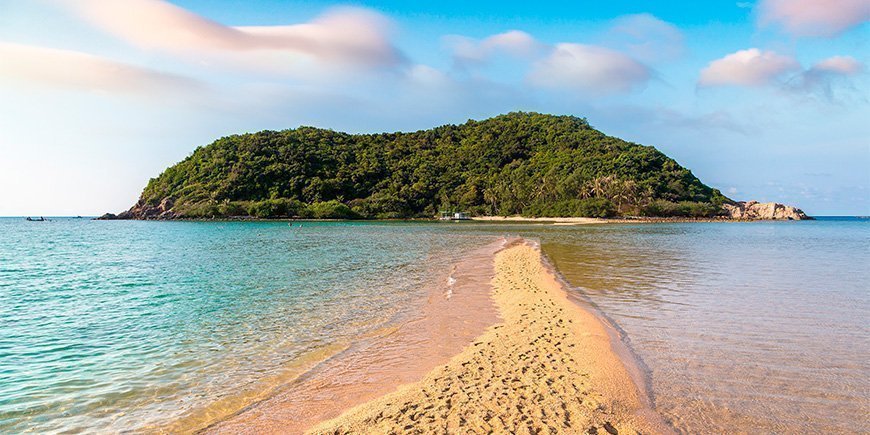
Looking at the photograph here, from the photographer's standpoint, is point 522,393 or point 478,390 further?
point 478,390

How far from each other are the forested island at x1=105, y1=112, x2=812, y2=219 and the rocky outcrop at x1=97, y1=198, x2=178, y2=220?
43 cm

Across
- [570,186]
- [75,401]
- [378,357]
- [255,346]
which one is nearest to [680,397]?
[378,357]

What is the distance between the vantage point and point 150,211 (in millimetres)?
150250

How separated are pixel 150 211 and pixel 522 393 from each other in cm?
17282

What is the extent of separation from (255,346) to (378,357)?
277 centimetres

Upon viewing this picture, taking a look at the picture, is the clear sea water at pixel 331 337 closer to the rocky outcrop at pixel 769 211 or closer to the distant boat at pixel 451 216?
the distant boat at pixel 451 216

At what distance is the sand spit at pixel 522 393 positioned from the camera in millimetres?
5312

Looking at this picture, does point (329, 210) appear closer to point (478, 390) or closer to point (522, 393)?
point (478, 390)

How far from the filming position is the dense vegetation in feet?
439

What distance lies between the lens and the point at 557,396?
6.19 metres

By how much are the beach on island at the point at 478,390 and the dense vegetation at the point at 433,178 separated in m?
119

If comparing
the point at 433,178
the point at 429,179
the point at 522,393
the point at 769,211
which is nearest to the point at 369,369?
the point at 522,393

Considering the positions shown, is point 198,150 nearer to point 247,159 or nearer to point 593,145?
point 247,159

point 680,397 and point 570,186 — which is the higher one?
point 570,186
